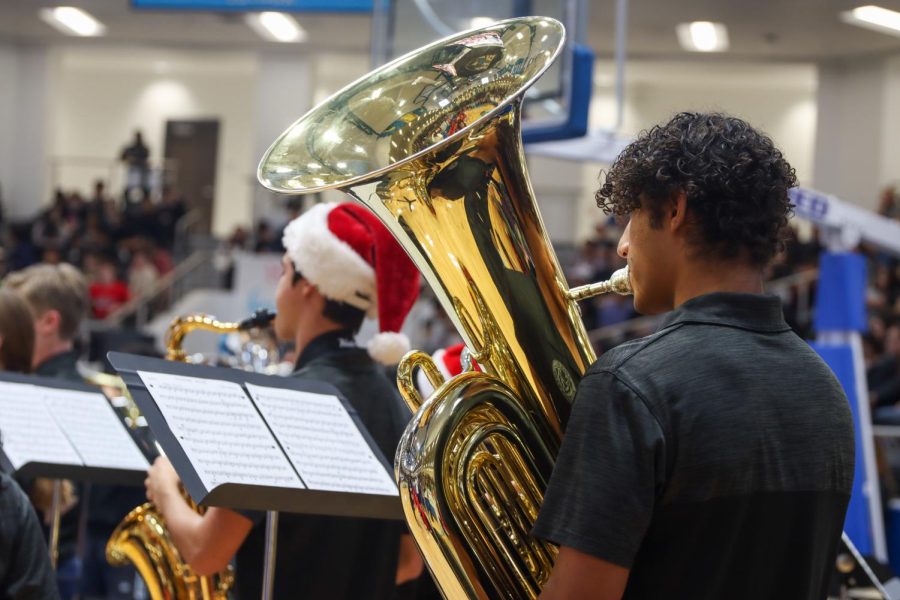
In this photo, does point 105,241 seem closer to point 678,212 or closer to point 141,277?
point 141,277

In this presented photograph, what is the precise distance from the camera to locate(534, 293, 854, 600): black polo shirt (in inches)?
52.7

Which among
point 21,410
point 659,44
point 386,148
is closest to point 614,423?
point 386,148

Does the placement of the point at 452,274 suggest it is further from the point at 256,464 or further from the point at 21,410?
the point at 21,410

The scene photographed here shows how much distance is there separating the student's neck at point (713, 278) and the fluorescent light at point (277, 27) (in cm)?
1322

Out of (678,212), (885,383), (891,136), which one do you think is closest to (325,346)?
(678,212)

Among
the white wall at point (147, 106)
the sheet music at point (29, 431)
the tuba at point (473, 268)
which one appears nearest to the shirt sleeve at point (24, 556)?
the sheet music at point (29, 431)

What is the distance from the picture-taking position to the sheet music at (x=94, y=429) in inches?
97.9

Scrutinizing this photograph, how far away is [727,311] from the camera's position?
4.75ft

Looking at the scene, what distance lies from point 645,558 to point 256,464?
711 mm

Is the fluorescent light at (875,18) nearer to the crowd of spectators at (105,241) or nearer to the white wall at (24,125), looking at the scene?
the crowd of spectators at (105,241)

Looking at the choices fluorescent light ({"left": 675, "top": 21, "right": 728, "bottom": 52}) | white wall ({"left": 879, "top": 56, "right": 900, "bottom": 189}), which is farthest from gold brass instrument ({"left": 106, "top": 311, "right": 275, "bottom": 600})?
white wall ({"left": 879, "top": 56, "right": 900, "bottom": 189})

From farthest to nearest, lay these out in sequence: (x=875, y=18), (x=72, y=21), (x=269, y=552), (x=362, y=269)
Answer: (x=72, y=21) → (x=875, y=18) → (x=362, y=269) → (x=269, y=552)

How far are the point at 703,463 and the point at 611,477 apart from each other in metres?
0.11

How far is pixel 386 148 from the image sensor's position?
1778 mm
